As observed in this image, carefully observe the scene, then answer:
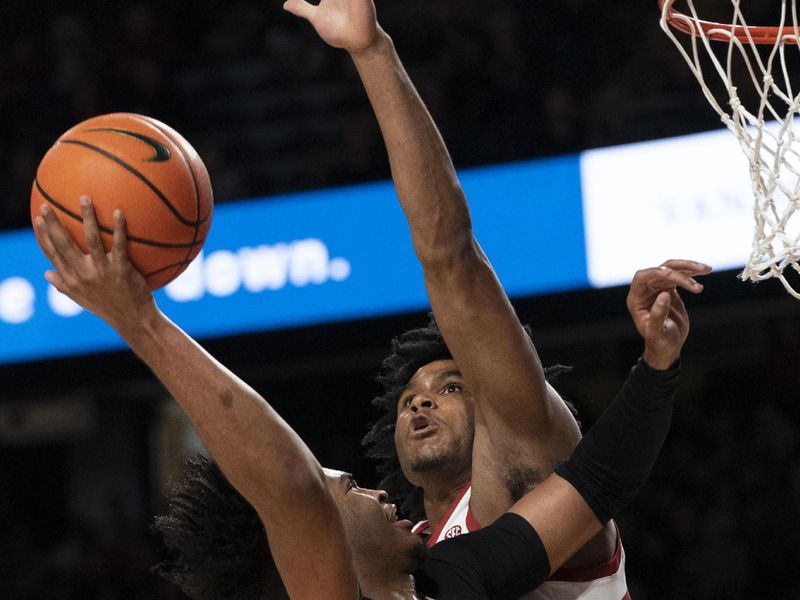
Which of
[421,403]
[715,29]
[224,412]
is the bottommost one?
[421,403]

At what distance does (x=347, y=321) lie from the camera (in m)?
5.91

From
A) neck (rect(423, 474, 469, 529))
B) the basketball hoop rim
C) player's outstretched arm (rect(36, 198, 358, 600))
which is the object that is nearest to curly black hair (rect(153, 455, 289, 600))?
player's outstretched arm (rect(36, 198, 358, 600))

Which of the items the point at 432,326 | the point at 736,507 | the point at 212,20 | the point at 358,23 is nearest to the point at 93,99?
the point at 212,20

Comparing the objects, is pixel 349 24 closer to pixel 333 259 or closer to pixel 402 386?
pixel 402 386

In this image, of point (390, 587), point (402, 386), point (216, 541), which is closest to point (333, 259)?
point (402, 386)

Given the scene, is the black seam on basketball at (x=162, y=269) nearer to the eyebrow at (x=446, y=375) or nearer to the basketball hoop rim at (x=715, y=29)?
the eyebrow at (x=446, y=375)

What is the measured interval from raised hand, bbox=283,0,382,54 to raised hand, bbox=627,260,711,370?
576 mm

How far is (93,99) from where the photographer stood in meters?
7.09

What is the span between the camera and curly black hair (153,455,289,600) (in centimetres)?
219

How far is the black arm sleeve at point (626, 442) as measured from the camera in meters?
2.02

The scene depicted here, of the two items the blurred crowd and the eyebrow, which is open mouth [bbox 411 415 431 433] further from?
the blurred crowd

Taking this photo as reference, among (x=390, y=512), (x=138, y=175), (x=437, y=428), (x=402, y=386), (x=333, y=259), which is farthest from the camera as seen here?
(x=333, y=259)

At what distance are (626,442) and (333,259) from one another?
394cm

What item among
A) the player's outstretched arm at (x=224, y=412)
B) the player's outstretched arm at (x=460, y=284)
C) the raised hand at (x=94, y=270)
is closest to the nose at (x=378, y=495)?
the player's outstretched arm at (x=460, y=284)
